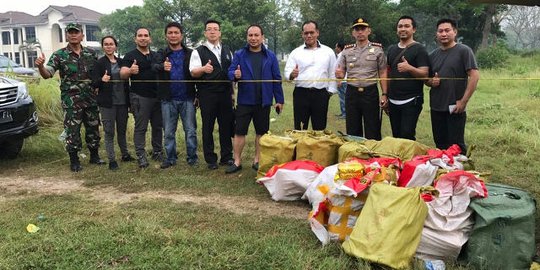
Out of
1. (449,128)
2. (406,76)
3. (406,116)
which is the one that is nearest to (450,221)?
(449,128)

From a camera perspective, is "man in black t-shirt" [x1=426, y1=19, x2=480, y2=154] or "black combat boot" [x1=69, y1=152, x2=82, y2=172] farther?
"black combat boot" [x1=69, y1=152, x2=82, y2=172]

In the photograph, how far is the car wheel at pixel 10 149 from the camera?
19.6ft

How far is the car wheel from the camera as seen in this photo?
5.98 metres

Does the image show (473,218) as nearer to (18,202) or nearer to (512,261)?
(512,261)

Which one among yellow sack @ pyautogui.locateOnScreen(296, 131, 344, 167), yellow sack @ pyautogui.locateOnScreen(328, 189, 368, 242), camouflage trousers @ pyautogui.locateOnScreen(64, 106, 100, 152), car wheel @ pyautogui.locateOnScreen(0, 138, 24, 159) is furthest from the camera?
car wheel @ pyautogui.locateOnScreen(0, 138, 24, 159)

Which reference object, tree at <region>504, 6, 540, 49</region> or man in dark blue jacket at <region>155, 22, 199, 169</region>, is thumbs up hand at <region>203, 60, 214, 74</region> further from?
tree at <region>504, 6, 540, 49</region>

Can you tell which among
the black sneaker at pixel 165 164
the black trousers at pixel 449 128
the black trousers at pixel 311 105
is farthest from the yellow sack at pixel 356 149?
the black sneaker at pixel 165 164

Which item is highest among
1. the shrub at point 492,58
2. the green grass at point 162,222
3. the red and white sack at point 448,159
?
the shrub at point 492,58

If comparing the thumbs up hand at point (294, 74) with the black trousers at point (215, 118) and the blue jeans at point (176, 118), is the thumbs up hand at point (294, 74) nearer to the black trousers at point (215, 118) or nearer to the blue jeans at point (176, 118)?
the black trousers at point (215, 118)

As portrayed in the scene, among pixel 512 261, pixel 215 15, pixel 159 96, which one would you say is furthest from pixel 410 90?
pixel 215 15

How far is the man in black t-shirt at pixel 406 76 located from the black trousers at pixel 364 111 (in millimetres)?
187

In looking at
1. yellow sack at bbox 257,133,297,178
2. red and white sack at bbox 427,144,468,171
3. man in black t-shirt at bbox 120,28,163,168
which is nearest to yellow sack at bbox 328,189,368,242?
red and white sack at bbox 427,144,468,171

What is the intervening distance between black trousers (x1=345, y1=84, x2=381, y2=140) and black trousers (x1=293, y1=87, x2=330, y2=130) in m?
0.27

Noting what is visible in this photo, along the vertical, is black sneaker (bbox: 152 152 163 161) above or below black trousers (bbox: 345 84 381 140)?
below
